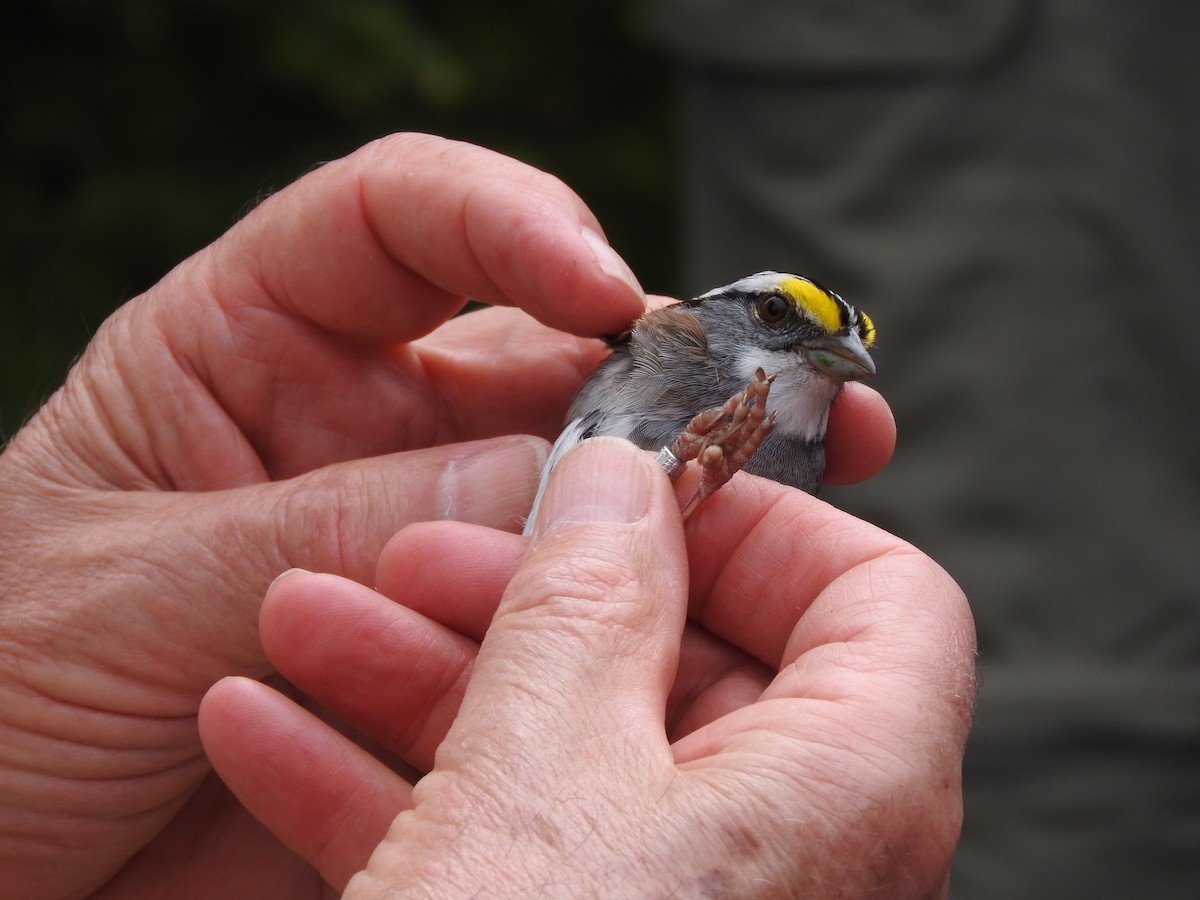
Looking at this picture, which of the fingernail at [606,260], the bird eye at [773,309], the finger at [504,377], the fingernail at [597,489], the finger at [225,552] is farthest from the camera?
the finger at [504,377]

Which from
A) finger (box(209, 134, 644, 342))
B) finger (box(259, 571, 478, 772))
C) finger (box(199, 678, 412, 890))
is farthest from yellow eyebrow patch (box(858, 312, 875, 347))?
finger (box(199, 678, 412, 890))

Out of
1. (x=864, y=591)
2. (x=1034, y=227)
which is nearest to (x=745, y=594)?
(x=864, y=591)

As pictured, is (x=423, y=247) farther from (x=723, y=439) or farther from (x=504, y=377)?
(x=723, y=439)

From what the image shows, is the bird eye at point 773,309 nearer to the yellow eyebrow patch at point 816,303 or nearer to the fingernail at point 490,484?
the yellow eyebrow patch at point 816,303

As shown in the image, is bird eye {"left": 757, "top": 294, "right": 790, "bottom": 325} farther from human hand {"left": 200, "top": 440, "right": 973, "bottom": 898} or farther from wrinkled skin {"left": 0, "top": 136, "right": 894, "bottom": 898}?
human hand {"left": 200, "top": 440, "right": 973, "bottom": 898}

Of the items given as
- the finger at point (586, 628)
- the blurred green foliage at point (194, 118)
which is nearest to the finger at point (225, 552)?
the finger at point (586, 628)

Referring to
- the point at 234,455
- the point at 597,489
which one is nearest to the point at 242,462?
the point at 234,455
